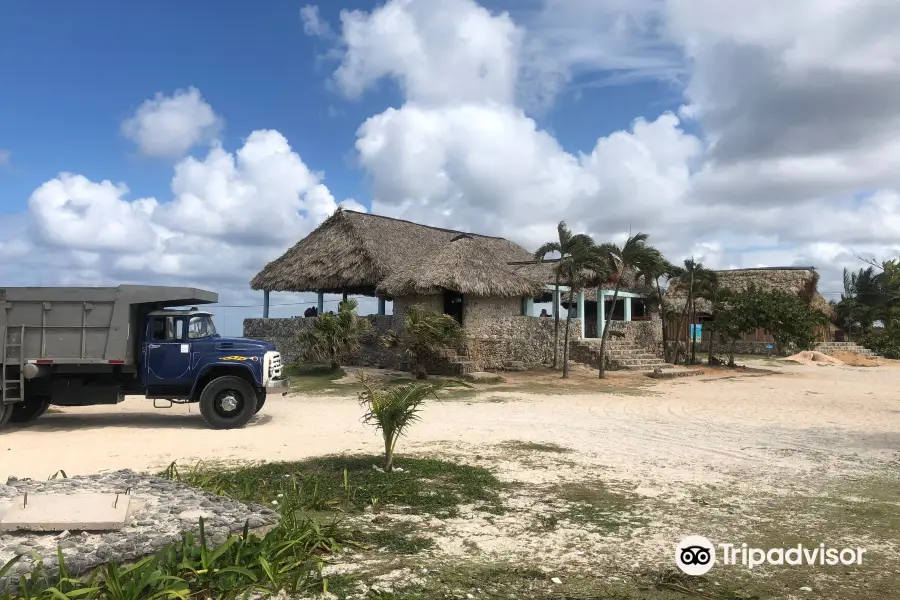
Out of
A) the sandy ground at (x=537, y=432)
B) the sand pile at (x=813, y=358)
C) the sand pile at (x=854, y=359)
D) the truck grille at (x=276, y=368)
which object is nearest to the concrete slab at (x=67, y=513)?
the sandy ground at (x=537, y=432)

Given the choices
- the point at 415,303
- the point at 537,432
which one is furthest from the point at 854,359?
the point at 537,432

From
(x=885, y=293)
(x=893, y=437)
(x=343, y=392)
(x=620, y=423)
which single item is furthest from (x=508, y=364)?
(x=885, y=293)

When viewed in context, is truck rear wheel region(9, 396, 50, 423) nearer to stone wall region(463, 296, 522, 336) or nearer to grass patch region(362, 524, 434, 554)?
grass patch region(362, 524, 434, 554)

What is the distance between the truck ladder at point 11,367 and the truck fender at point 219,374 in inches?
99.0

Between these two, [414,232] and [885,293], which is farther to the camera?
[885,293]

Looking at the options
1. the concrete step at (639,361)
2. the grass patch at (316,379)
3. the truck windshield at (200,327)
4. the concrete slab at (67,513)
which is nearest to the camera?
the concrete slab at (67,513)

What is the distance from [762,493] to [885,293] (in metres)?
41.4

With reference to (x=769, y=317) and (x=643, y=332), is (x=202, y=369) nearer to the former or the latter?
(x=643, y=332)

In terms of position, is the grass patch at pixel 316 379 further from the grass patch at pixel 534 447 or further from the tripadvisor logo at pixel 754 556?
the tripadvisor logo at pixel 754 556

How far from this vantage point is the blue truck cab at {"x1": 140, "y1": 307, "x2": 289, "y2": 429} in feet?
36.4

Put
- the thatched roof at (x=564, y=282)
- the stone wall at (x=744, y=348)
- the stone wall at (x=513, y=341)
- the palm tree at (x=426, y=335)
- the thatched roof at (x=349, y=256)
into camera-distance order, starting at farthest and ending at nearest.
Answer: the stone wall at (x=744, y=348) → the thatched roof at (x=349, y=256) → the thatched roof at (x=564, y=282) → the stone wall at (x=513, y=341) → the palm tree at (x=426, y=335)

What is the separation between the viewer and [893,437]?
10.4 m

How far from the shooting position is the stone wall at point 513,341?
22.8m

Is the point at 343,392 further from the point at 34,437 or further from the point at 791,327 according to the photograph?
the point at 791,327
